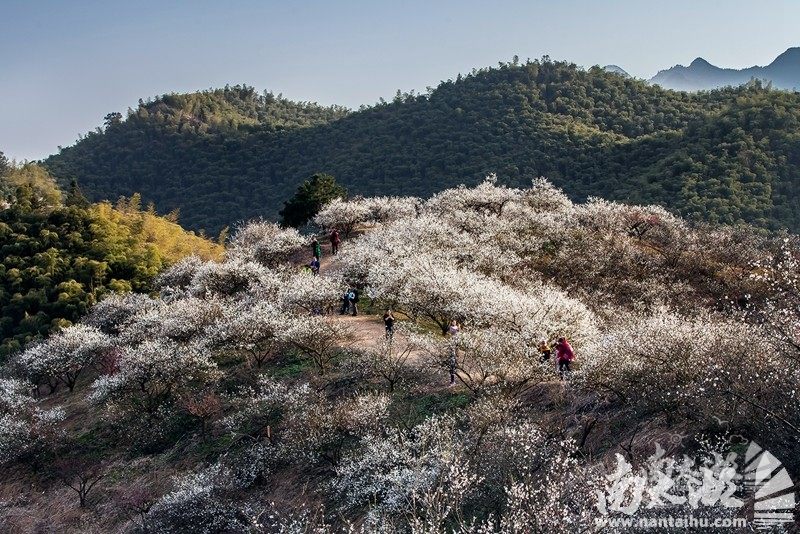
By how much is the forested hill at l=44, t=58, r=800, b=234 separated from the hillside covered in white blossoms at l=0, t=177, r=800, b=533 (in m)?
27.2

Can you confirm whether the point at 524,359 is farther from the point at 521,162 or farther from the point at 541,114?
the point at 541,114

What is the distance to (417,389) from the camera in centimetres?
2019

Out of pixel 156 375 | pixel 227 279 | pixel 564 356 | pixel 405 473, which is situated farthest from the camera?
pixel 227 279

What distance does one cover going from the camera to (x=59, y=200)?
204 ft

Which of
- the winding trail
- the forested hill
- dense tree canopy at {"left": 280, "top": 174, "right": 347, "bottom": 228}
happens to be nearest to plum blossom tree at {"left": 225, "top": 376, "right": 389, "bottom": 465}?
the winding trail

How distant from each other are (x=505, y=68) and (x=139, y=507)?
110 metres

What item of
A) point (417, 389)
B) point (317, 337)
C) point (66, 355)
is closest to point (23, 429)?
point (66, 355)

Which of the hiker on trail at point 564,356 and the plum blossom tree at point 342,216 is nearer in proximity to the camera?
the hiker on trail at point 564,356

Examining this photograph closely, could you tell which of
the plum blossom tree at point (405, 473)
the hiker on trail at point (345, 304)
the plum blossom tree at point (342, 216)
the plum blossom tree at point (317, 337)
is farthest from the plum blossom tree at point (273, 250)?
the plum blossom tree at point (405, 473)

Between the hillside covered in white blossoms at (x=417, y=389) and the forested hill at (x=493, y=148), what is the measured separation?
27215mm

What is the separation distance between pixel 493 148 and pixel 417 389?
69386 millimetres

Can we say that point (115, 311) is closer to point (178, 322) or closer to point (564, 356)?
point (178, 322)

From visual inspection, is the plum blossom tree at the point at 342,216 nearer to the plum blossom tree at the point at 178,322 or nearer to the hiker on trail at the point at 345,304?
the hiker on trail at the point at 345,304

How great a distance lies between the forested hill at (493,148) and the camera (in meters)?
60.6
